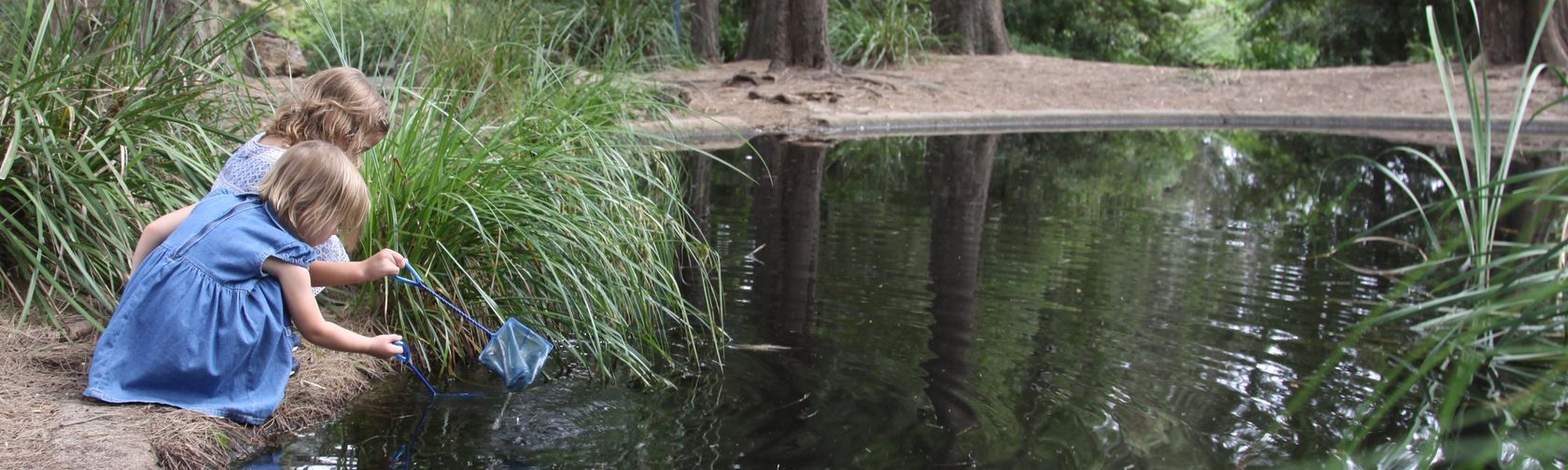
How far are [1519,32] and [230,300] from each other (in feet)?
53.8

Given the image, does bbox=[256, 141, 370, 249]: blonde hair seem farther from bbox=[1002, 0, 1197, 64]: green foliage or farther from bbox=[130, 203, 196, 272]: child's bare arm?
bbox=[1002, 0, 1197, 64]: green foliage

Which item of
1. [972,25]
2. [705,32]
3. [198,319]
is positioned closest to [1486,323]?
[198,319]

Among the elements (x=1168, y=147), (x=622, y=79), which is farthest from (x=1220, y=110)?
(x=622, y=79)

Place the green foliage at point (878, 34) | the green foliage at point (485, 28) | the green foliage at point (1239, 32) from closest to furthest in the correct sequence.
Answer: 1. the green foliage at point (485, 28)
2. the green foliage at point (878, 34)
3. the green foliage at point (1239, 32)

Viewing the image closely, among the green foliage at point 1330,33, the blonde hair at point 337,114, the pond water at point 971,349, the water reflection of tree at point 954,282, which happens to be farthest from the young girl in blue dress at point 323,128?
the green foliage at point 1330,33

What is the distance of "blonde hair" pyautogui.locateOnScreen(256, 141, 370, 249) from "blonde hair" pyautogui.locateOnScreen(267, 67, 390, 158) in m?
0.35

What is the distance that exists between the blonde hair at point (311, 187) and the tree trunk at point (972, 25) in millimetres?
15258

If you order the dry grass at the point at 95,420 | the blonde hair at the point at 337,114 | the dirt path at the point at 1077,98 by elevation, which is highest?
the blonde hair at the point at 337,114

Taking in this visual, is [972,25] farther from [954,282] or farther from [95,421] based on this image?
[95,421]

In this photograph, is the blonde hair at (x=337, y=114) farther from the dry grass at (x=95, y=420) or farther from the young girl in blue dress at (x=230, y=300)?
the dry grass at (x=95, y=420)

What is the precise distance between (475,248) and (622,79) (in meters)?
2.98

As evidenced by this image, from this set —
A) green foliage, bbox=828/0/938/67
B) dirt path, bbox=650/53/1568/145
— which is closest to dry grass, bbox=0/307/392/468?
dirt path, bbox=650/53/1568/145

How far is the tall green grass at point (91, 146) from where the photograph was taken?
12.1 feet

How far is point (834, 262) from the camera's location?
621 cm
